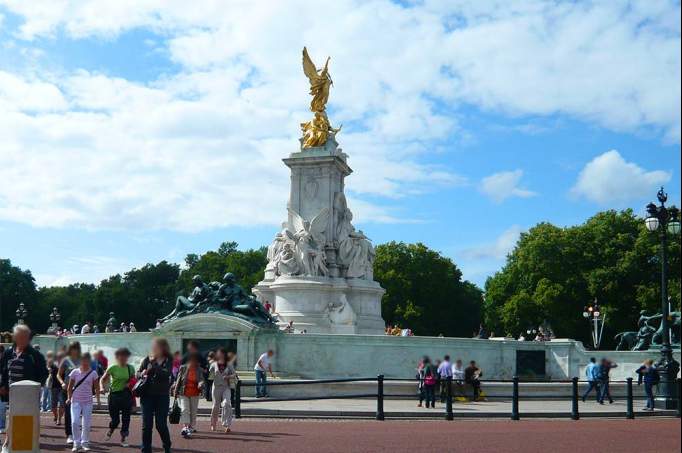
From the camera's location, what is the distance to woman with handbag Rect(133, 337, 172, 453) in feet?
44.5

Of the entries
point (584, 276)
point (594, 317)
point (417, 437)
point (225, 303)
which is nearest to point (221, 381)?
point (417, 437)

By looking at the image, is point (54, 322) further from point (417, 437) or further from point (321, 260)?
point (417, 437)

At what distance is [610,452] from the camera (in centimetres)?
1464

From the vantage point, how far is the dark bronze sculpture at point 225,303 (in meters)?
30.6

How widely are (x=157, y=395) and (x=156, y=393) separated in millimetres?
49

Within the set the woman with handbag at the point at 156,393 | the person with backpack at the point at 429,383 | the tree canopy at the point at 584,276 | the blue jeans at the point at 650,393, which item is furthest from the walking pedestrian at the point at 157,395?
the tree canopy at the point at 584,276

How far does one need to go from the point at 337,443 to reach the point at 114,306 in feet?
284

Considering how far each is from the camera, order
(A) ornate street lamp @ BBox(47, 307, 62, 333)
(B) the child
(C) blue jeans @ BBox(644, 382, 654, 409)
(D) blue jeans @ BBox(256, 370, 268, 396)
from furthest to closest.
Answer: (A) ornate street lamp @ BBox(47, 307, 62, 333) → (D) blue jeans @ BBox(256, 370, 268, 396) → (C) blue jeans @ BBox(644, 382, 654, 409) → (B) the child

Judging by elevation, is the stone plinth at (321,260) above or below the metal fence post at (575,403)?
above

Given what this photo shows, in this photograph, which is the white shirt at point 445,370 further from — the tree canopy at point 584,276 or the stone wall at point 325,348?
the tree canopy at point 584,276

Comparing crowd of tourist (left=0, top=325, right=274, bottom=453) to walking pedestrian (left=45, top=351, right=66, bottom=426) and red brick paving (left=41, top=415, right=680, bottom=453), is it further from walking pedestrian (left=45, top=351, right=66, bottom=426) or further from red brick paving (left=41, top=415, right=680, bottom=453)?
red brick paving (left=41, top=415, right=680, bottom=453)

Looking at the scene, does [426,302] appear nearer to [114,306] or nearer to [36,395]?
[114,306]

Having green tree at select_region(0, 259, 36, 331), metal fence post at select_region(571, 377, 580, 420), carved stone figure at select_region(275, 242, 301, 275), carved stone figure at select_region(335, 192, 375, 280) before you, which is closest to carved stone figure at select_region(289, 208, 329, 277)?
carved stone figure at select_region(275, 242, 301, 275)

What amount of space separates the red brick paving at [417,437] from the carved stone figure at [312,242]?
15.7m
